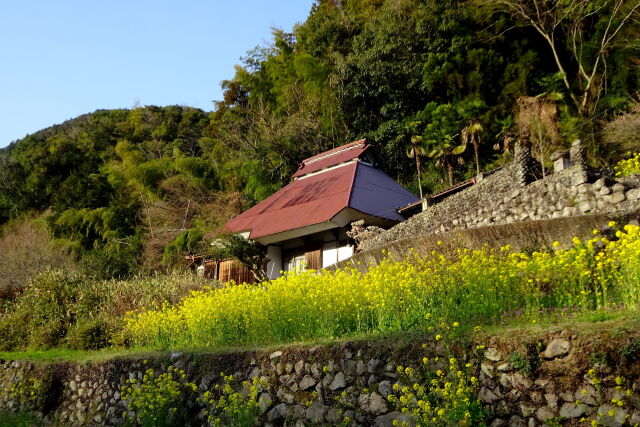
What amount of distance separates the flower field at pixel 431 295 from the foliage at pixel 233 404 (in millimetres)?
988

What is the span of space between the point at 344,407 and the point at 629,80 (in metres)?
20.9

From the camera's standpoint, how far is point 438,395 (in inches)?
209

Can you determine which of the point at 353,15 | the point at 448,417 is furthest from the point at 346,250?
the point at 353,15

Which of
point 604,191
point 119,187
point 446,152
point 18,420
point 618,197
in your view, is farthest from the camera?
point 119,187

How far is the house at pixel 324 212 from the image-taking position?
62.7ft

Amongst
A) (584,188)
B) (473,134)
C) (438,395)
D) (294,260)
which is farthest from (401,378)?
(473,134)

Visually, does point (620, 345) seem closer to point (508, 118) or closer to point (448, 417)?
point (448, 417)

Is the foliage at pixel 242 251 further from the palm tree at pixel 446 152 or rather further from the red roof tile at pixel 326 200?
the palm tree at pixel 446 152

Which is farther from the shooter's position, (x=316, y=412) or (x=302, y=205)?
(x=302, y=205)

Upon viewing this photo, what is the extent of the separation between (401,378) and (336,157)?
63.5ft

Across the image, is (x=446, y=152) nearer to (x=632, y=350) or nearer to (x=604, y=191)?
Result: (x=604, y=191)

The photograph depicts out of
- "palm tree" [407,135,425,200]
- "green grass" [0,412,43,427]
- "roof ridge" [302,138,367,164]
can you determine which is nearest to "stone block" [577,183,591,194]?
"green grass" [0,412,43,427]

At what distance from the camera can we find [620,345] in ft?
14.8

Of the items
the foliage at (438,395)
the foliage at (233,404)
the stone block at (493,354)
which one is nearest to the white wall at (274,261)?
the foliage at (233,404)
